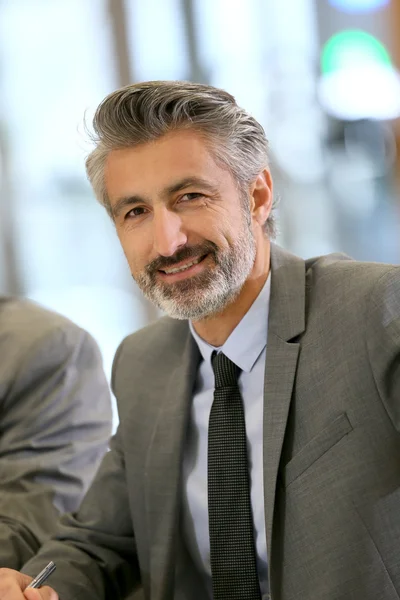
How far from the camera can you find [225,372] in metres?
1.61

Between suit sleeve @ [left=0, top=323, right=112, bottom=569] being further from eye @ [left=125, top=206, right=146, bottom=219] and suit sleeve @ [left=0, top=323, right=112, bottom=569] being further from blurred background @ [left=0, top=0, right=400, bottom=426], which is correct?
blurred background @ [left=0, top=0, right=400, bottom=426]

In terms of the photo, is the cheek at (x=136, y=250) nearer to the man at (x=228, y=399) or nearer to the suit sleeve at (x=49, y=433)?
the man at (x=228, y=399)

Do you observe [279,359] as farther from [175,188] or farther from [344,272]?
[175,188]

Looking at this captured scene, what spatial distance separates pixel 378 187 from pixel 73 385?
250cm

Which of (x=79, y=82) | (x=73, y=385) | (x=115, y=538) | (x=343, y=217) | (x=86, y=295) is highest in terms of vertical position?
(x=79, y=82)

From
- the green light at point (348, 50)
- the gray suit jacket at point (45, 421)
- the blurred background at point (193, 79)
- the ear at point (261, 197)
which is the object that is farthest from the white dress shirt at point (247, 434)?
the green light at point (348, 50)

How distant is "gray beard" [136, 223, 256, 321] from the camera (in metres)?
1.55

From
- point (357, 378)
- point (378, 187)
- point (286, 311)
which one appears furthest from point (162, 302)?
point (378, 187)

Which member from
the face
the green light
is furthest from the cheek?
the green light

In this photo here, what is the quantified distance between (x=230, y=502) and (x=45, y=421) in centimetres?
61

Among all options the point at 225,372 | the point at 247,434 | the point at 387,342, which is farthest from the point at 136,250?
the point at 387,342

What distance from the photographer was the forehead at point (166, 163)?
1528mm

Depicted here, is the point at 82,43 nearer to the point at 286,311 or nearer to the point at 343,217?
the point at 343,217

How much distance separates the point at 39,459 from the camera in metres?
1.97
